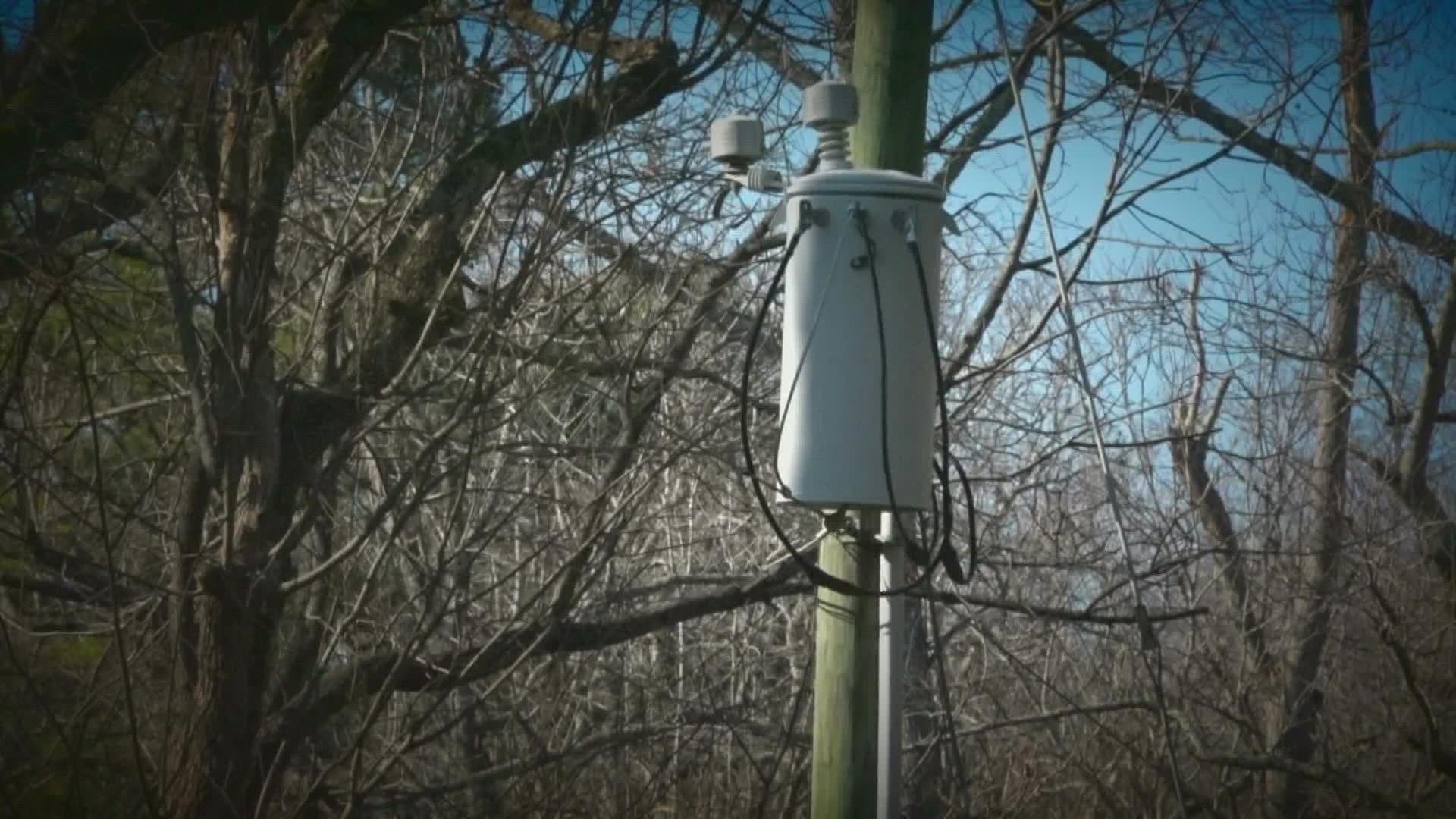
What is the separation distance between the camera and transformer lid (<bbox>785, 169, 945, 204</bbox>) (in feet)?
11.1

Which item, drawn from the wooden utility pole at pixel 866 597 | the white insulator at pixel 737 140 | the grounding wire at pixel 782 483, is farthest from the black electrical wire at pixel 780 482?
the white insulator at pixel 737 140

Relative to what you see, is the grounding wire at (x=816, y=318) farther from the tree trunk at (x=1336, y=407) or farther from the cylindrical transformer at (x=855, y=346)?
the tree trunk at (x=1336, y=407)

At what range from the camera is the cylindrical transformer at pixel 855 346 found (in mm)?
3328

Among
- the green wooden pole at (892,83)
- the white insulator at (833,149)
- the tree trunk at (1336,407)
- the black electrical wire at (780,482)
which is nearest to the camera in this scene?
the black electrical wire at (780,482)

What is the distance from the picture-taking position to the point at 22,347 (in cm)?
345

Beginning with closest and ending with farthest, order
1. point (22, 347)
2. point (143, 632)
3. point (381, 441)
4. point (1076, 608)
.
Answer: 1. point (22, 347)
2. point (143, 632)
3. point (381, 441)
4. point (1076, 608)

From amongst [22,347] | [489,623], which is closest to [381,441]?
[489,623]

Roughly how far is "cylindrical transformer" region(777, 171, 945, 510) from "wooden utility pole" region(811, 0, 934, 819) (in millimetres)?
271

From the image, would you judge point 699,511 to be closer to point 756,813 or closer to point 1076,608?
point 1076,608

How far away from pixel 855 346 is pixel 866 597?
2.13 feet

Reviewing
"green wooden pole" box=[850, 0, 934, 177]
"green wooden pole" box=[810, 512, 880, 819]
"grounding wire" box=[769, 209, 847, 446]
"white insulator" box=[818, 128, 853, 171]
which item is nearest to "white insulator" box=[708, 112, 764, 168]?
"white insulator" box=[818, 128, 853, 171]

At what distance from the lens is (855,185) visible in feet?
11.1

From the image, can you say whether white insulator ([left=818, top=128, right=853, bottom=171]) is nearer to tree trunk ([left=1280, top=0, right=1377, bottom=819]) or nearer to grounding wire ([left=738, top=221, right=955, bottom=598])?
grounding wire ([left=738, top=221, right=955, bottom=598])

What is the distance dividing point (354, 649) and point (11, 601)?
53.6 inches
